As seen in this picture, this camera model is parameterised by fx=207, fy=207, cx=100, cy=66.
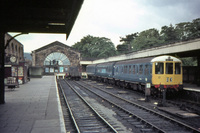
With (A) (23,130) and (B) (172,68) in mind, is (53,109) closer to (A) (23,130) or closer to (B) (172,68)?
(A) (23,130)

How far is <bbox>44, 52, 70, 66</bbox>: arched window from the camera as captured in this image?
58469 mm

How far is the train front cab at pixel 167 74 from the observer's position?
14750 mm

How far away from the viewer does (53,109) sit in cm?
966

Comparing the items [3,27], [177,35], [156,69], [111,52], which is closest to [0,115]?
[3,27]

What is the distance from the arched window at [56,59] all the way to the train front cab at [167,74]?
152ft

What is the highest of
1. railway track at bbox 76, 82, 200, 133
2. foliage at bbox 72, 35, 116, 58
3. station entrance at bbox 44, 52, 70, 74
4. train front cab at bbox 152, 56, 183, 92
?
foliage at bbox 72, 35, 116, 58

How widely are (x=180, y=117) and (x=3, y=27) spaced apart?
9.56 metres

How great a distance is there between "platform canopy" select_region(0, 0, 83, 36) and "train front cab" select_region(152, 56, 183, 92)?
25.1 feet

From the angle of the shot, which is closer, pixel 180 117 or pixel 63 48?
pixel 180 117

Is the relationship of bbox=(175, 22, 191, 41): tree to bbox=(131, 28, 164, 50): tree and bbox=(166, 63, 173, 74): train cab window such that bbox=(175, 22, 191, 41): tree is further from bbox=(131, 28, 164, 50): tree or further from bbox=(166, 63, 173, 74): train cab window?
bbox=(166, 63, 173, 74): train cab window

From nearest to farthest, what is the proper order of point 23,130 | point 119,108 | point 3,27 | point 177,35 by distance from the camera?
point 23,130 → point 3,27 → point 119,108 → point 177,35

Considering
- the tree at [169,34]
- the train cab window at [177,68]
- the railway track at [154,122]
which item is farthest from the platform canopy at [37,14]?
the tree at [169,34]

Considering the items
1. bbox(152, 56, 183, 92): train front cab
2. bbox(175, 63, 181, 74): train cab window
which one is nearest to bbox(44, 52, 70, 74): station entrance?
bbox(152, 56, 183, 92): train front cab

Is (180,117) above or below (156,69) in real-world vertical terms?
below
